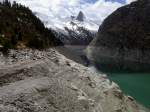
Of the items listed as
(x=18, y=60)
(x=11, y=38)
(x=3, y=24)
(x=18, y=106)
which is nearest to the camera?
(x=18, y=106)

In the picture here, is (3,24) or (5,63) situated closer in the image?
(5,63)

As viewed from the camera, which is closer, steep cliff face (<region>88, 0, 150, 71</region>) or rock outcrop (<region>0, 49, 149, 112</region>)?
rock outcrop (<region>0, 49, 149, 112</region>)

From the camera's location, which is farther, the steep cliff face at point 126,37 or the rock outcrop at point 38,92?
the steep cliff face at point 126,37

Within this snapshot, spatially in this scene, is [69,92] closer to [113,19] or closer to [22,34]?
[22,34]

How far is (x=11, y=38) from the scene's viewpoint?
2962 centimetres

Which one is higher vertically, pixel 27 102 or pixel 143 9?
pixel 143 9

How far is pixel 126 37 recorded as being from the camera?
550ft

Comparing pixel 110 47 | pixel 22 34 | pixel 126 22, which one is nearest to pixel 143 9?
pixel 126 22

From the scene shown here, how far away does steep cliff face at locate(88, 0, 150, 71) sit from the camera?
15062 centimetres

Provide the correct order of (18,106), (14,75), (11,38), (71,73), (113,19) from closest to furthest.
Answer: (18,106) < (14,75) < (71,73) < (11,38) < (113,19)

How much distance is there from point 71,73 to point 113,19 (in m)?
165

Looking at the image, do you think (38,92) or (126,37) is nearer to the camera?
(38,92)

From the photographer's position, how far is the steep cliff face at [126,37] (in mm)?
150625

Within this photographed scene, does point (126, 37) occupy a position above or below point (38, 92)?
below
